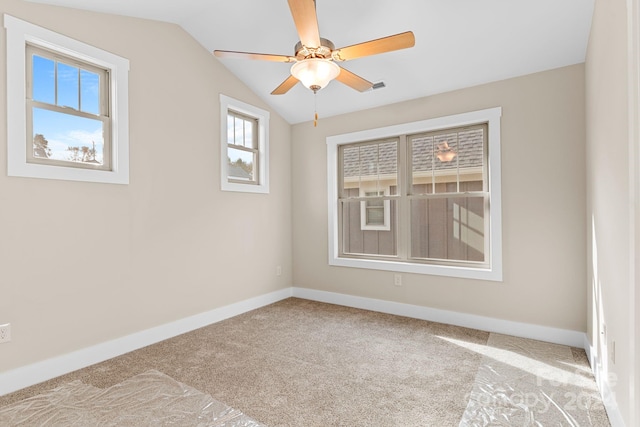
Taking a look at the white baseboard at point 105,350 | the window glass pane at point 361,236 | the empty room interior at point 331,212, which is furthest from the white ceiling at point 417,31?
the white baseboard at point 105,350

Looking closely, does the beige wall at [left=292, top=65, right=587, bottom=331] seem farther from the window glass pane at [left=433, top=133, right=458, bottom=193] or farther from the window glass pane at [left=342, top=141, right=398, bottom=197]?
the window glass pane at [left=342, top=141, right=398, bottom=197]

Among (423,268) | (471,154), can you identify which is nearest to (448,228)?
(423,268)

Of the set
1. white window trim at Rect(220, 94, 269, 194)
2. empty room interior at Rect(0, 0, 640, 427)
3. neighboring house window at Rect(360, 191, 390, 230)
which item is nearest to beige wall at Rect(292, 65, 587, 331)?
empty room interior at Rect(0, 0, 640, 427)

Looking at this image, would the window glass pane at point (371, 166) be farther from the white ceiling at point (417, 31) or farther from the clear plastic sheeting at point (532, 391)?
the clear plastic sheeting at point (532, 391)

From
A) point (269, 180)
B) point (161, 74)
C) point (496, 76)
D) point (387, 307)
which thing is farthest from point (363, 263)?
point (161, 74)

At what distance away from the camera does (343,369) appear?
2.61 m

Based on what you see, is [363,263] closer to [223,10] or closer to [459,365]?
[459,365]

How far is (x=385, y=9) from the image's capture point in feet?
9.25

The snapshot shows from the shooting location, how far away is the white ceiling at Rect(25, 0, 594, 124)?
8.82 feet

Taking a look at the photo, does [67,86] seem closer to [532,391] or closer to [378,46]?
[378,46]

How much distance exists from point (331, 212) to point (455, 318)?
1980 millimetres

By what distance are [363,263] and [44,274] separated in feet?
10.4

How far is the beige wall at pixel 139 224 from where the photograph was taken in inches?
95.4

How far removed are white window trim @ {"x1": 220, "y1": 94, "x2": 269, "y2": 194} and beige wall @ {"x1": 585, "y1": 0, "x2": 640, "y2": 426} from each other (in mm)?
3380
